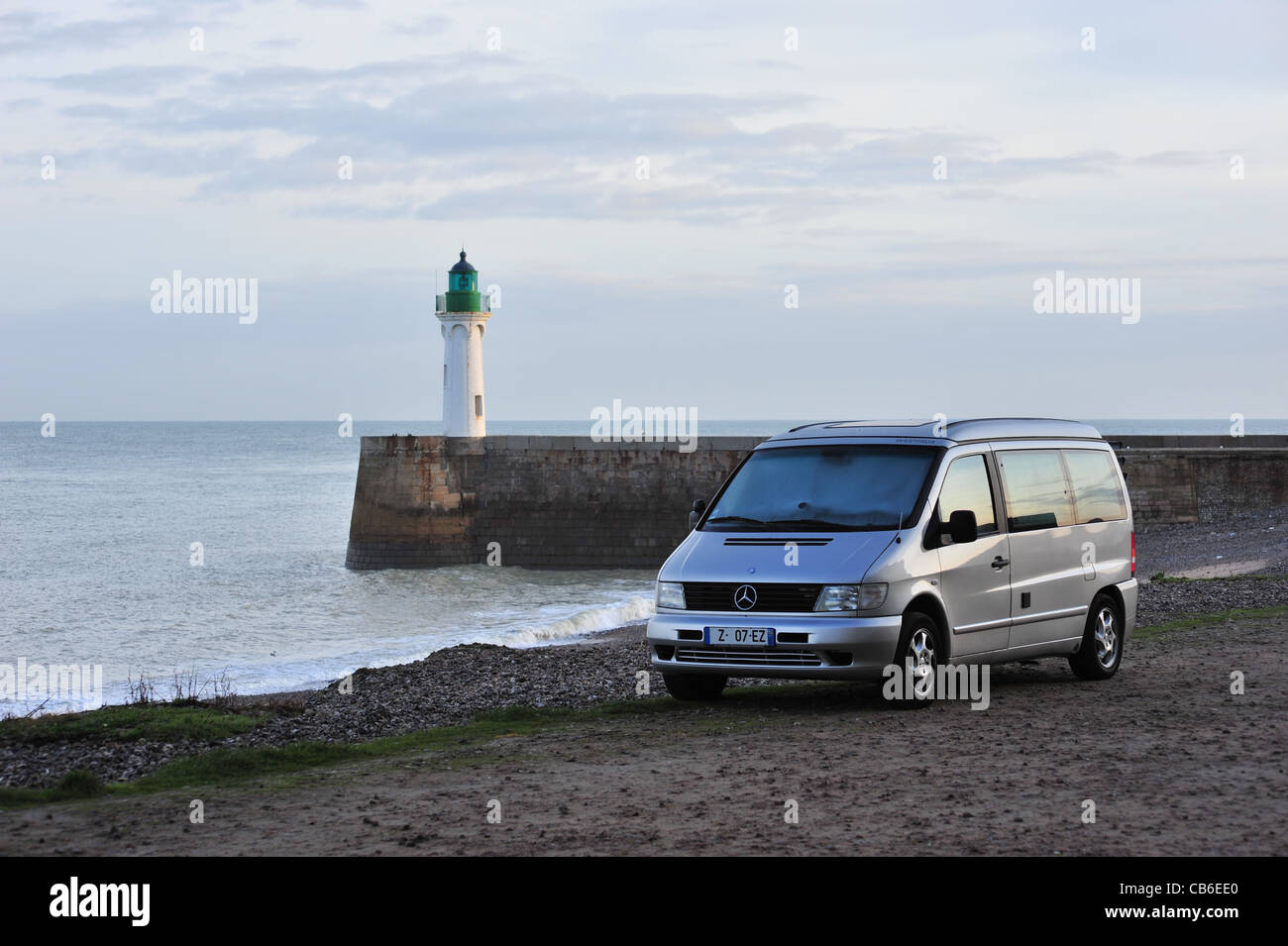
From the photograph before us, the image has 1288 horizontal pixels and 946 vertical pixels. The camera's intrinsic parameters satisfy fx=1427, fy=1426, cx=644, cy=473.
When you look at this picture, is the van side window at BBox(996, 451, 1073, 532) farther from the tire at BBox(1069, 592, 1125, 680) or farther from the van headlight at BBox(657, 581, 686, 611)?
the van headlight at BBox(657, 581, 686, 611)

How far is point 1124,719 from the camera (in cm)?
935

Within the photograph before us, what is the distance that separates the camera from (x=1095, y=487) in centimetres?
1205

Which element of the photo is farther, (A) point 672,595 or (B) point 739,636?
(A) point 672,595

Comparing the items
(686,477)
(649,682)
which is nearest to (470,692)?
(649,682)

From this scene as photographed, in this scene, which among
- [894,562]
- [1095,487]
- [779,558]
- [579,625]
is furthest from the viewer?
[579,625]

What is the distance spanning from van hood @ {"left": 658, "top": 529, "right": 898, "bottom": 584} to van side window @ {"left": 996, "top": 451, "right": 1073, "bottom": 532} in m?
1.63

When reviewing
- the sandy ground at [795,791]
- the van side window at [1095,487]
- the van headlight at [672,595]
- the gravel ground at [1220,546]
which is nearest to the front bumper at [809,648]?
the van headlight at [672,595]

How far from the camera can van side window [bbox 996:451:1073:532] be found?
10984 mm

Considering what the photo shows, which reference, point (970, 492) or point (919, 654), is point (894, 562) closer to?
point (919, 654)

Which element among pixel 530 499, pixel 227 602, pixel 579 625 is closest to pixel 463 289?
pixel 530 499

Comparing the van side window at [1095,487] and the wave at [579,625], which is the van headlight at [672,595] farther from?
the wave at [579,625]

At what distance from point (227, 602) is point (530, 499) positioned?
12.0 metres

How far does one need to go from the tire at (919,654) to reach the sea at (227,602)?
941 cm

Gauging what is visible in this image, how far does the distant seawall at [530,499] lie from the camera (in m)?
44.2
